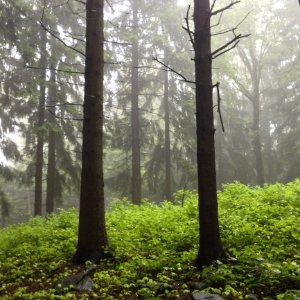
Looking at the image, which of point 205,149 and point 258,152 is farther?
point 258,152

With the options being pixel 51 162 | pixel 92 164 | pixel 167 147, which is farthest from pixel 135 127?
pixel 92 164

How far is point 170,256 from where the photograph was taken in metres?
6.30

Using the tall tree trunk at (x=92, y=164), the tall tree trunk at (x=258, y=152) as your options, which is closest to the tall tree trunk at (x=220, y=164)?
the tall tree trunk at (x=258, y=152)

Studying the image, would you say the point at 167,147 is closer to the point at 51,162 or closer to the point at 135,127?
the point at 135,127

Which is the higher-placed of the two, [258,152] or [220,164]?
[258,152]

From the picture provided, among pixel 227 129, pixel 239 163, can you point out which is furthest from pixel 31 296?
pixel 227 129

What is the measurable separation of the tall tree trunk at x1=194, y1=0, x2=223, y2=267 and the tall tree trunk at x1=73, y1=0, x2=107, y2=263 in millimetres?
2265

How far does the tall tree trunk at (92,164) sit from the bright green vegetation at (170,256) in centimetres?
41

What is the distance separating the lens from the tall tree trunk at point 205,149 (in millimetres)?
5719

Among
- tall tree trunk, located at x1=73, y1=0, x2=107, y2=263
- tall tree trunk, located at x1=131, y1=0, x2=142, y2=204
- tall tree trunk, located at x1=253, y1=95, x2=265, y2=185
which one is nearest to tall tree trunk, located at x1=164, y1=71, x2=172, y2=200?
tall tree trunk, located at x1=131, y1=0, x2=142, y2=204

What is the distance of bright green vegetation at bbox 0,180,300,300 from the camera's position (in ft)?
15.9

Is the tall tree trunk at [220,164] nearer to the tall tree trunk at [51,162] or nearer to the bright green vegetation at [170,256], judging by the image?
the tall tree trunk at [51,162]

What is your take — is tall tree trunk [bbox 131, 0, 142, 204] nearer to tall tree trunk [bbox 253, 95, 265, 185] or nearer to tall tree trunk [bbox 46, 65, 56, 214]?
tall tree trunk [bbox 46, 65, 56, 214]

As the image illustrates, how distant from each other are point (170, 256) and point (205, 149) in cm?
210
